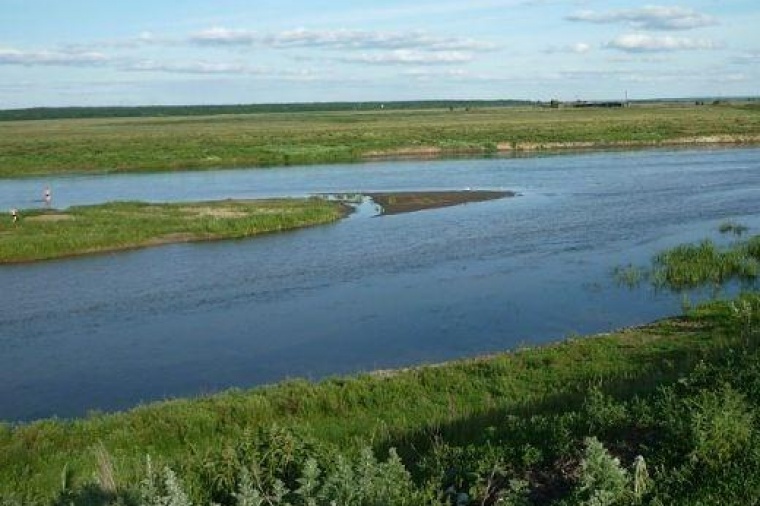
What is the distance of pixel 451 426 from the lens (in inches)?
381

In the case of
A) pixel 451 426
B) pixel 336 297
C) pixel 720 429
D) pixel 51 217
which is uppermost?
pixel 720 429

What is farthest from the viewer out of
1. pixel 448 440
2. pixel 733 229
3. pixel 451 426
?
pixel 733 229

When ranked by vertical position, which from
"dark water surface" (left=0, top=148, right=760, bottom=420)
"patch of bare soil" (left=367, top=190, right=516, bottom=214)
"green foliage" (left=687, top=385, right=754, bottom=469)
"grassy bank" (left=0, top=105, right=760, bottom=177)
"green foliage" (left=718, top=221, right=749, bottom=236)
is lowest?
"dark water surface" (left=0, top=148, right=760, bottom=420)

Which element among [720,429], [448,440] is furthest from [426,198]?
[720,429]

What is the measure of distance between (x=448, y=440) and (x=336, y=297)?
12.7m

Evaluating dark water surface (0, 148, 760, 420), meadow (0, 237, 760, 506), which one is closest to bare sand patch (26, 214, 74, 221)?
dark water surface (0, 148, 760, 420)

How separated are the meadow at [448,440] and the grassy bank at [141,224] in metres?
17.1

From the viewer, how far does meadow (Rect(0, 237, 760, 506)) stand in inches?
255

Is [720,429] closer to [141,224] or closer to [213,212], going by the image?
[141,224]

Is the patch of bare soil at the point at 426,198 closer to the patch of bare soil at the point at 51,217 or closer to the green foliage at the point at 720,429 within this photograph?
the patch of bare soil at the point at 51,217

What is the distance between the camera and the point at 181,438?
37.7 ft

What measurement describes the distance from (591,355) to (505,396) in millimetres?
2514

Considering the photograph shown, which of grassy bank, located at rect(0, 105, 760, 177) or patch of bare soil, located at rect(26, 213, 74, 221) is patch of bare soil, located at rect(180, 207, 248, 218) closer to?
patch of bare soil, located at rect(26, 213, 74, 221)

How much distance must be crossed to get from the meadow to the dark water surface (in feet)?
8.70
